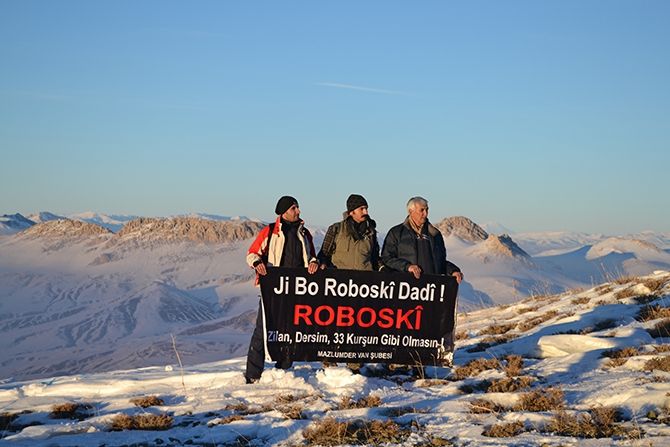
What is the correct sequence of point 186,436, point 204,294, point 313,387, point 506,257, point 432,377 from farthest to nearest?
1. point 204,294
2. point 506,257
3. point 432,377
4. point 313,387
5. point 186,436

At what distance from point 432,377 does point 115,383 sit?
13.6 feet

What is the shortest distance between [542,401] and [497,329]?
221 inches

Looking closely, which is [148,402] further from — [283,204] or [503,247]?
[503,247]

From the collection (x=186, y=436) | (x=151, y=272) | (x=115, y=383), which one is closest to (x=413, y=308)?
(x=186, y=436)

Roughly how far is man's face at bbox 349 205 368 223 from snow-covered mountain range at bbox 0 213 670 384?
759 inches

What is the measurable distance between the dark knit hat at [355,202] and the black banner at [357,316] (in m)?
0.86

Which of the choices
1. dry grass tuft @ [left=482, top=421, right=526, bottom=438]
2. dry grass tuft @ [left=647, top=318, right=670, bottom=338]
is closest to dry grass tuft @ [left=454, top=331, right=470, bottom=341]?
dry grass tuft @ [left=647, top=318, right=670, bottom=338]

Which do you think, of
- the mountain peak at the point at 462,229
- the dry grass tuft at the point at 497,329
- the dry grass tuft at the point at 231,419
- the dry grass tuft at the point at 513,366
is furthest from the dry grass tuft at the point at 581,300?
the mountain peak at the point at 462,229

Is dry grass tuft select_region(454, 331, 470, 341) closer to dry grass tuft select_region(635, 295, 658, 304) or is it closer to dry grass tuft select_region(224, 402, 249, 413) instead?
dry grass tuft select_region(635, 295, 658, 304)

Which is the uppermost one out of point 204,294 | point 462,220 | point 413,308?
point 462,220

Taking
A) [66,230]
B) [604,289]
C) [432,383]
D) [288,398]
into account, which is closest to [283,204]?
[288,398]

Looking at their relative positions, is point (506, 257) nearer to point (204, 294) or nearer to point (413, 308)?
point (204, 294)

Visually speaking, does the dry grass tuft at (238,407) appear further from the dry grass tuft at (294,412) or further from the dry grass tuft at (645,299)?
the dry grass tuft at (645,299)

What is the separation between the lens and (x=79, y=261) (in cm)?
5481
